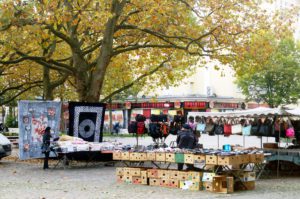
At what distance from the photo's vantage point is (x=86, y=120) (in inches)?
890

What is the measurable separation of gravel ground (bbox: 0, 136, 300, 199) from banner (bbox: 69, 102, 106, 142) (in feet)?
11.3

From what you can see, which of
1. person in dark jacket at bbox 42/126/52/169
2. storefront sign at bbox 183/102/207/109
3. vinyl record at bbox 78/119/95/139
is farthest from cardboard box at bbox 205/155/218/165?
storefront sign at bbox 183/102/207/109

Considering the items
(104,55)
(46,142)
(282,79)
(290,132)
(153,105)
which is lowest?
(46,142)

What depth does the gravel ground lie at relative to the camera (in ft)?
41.8

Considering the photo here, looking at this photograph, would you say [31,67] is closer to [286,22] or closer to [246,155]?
[286,22]

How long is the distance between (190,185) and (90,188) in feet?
8.58

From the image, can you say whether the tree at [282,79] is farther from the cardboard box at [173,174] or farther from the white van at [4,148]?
the cardboard box at [173,174]

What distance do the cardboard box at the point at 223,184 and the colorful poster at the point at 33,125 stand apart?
31.6 ft

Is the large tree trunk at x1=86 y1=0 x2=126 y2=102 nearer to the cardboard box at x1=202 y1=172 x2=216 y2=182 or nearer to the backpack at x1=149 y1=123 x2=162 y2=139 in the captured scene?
the backpack at x1=149 y1=123 x2=162 y2=139

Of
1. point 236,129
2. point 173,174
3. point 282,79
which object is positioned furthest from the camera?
point 282,79

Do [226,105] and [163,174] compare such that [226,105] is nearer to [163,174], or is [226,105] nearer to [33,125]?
[33,125]

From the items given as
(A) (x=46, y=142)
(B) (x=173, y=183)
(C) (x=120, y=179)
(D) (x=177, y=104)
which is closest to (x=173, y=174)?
(B) (x=173, y=183)

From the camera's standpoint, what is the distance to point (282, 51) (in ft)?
175

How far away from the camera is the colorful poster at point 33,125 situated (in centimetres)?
2052
